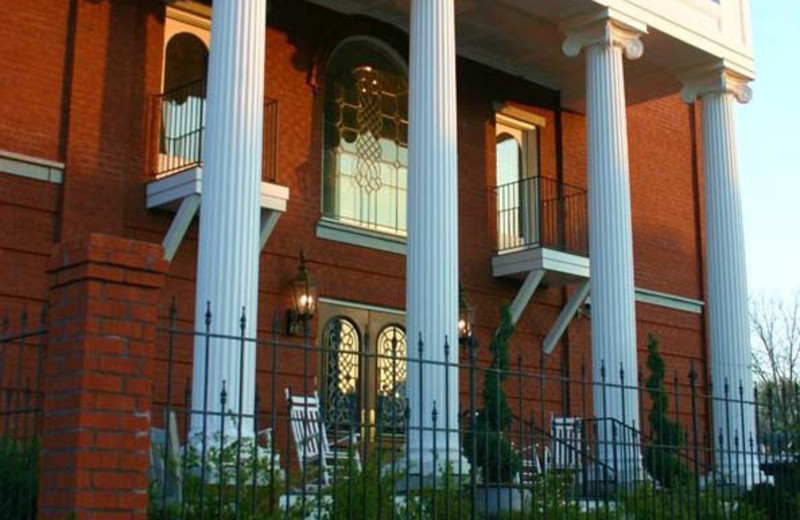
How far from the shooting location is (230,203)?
11.9 metres

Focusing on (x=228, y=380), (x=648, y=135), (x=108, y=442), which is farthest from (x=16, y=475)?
(x=648, y=135)

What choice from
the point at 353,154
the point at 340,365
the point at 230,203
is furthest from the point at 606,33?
the point at 230,203

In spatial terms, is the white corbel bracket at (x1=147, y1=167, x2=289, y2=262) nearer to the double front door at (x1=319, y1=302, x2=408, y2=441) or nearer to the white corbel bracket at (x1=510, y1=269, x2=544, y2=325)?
the double front door at (x1=319, y1=302, x2=408, y2=441)

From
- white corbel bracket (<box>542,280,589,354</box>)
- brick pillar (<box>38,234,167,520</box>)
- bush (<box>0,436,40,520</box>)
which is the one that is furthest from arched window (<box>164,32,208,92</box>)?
brick pillar (<box>38,234,167,520</box>)

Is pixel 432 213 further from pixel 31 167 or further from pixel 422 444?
pixel 422 444

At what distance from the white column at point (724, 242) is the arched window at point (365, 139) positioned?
4480 mm

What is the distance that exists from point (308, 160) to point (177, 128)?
205 centimetres

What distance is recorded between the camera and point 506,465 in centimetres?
1146

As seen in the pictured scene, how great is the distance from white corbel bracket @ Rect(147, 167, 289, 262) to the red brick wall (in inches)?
11.8

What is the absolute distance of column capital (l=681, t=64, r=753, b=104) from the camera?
58.9 ft

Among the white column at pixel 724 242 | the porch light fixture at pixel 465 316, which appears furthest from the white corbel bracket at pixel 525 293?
the white column at pixel 724 242

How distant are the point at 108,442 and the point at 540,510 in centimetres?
536

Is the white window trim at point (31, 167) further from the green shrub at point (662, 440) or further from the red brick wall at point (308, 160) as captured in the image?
the green shrub at point (662, 440)

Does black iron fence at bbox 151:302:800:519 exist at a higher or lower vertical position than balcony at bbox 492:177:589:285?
lower
